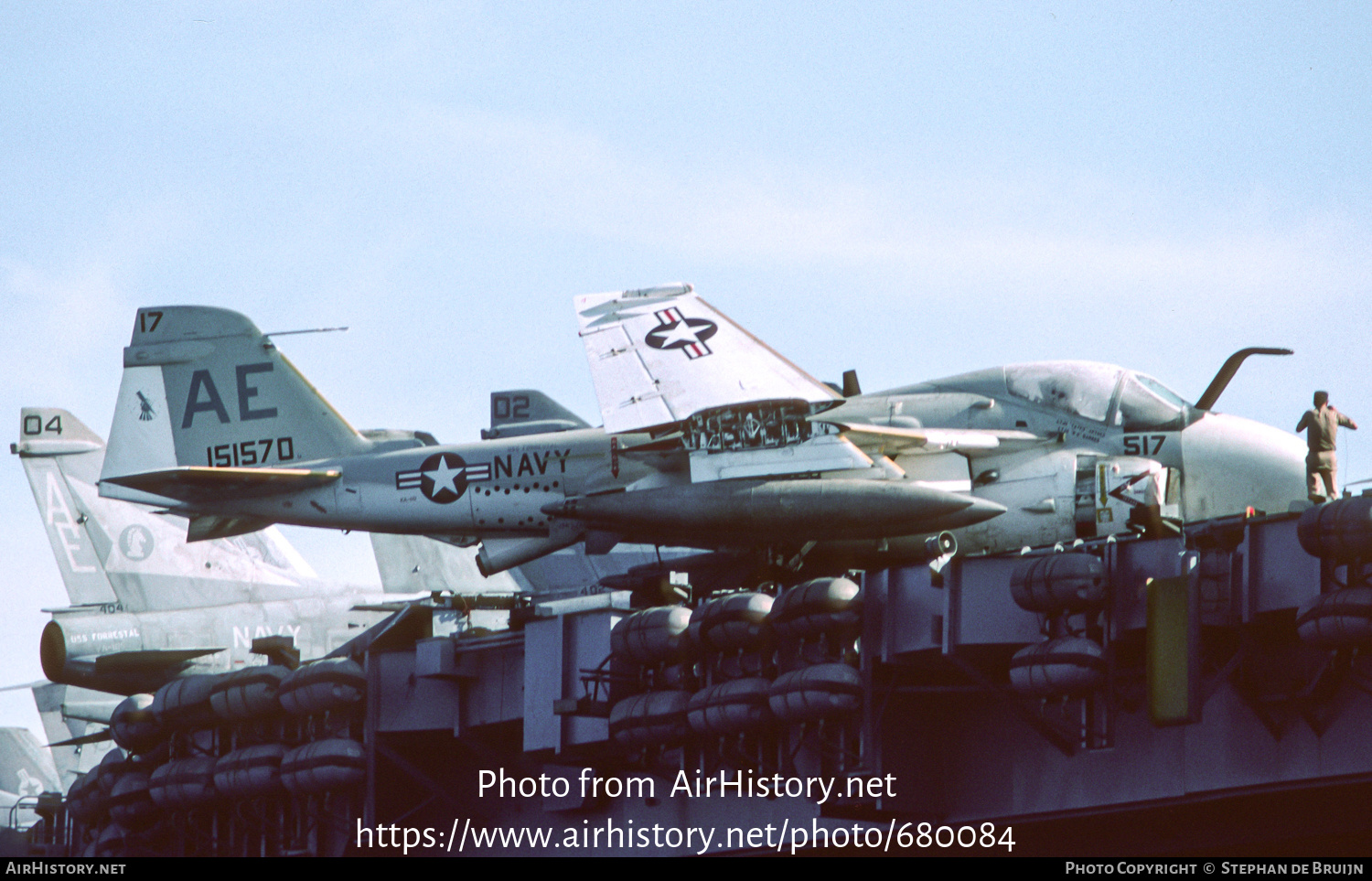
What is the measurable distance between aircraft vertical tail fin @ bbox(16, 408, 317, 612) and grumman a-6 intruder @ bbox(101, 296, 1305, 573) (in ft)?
47.6

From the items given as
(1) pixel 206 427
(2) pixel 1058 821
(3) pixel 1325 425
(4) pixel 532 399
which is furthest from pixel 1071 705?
(4) pixel 532 399

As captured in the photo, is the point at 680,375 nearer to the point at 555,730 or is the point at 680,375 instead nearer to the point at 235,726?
the point at 555,730

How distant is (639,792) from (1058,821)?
8769 mm

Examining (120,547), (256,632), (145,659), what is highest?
(120,547)

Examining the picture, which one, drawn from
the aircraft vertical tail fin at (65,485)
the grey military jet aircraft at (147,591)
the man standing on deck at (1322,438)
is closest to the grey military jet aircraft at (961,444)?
the man standing on deck at (1322,438)

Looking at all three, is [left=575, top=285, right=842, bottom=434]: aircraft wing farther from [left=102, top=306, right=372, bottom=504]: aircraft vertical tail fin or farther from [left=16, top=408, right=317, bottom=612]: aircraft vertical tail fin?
[left=16, top=408, right=317, bottom=612]: aircraft vertical tail fin

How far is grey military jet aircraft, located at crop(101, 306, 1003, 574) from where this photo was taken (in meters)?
31.6

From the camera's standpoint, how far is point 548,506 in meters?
35.4

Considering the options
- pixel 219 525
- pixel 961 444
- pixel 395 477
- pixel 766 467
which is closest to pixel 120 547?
pixel 219 525

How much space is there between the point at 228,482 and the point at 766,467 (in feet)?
39.4

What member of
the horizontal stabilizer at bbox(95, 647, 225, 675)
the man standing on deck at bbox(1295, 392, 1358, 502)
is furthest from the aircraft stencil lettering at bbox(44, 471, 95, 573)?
the man standing on deck at bbox(1295, 392, 1358, 502)

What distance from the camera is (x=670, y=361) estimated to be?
34.4 metres

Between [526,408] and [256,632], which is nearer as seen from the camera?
[256,632]

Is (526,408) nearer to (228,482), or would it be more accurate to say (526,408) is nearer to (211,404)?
(211,404)
